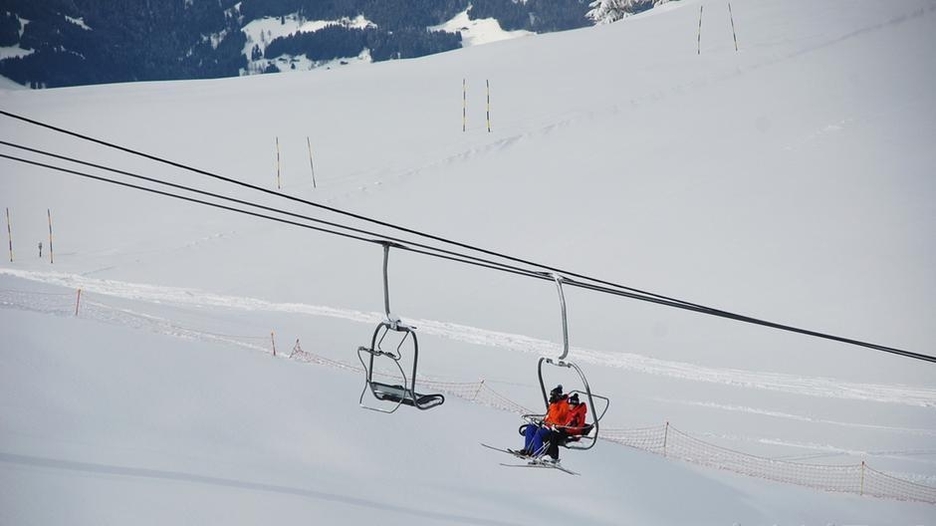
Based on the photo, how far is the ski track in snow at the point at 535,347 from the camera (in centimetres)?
1725

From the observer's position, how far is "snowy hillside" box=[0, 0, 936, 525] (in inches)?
483

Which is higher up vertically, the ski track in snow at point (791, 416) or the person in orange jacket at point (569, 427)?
the person in orange jacket at point (569, 427)

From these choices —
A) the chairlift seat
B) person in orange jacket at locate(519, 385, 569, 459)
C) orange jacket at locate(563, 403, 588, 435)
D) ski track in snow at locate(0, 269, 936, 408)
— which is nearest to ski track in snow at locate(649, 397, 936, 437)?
ski track in snow at locate(0, 269, 936, 408)

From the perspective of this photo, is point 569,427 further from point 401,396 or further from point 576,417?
point 401,396

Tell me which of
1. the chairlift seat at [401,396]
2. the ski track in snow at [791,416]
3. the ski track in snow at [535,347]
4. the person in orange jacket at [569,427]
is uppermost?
the chairlift seat at [401,396]

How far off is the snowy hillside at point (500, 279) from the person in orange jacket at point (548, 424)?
3.52 ft

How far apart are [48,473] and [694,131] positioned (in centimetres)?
2536

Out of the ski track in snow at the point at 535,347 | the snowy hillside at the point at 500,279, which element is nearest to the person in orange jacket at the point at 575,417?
the snowy hillside at the point at 500,279

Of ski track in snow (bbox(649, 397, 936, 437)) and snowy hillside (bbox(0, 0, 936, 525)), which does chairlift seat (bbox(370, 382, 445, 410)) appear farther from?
ski track in snow (bbox(649, 397, 936, 437))

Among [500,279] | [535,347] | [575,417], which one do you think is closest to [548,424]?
[575,417]

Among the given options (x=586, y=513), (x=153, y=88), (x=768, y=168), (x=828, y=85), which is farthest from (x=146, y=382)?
(x=153, y=88)

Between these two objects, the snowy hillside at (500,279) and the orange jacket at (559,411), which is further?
the snowy hillside at (500,279)

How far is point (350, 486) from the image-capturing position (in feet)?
38.4

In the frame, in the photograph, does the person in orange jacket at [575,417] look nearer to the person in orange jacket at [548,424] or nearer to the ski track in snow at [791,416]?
the person in orange jacket at [548,424]
